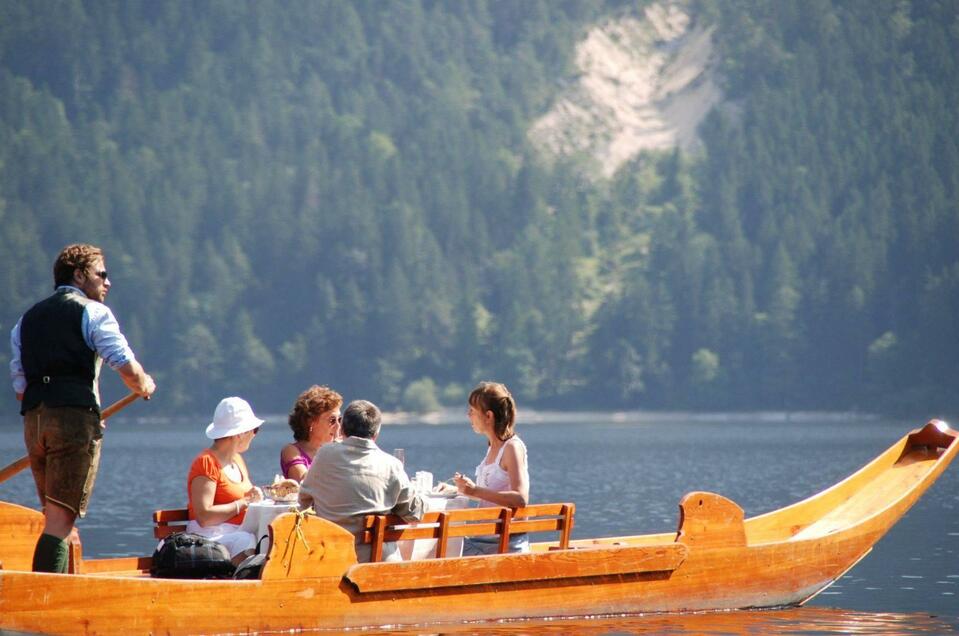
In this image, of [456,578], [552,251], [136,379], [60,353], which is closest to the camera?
[136,379]

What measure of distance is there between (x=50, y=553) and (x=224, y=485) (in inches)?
65.4

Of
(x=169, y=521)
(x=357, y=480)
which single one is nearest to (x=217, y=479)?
(x=169, y=521)

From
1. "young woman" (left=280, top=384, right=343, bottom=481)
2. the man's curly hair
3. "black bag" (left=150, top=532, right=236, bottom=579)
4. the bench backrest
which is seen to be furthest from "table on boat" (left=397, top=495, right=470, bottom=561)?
the man's curly hair

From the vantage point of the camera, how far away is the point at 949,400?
12550 cm

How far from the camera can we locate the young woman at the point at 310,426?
13555 millimetres

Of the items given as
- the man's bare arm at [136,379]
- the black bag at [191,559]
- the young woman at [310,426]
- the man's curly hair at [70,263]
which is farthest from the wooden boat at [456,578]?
the man's curly hair at [70,263]

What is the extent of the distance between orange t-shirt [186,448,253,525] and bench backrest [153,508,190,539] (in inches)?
11.0

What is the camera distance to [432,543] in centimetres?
1359

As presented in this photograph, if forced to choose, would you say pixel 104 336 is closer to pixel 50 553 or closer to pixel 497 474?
pixel 50 553

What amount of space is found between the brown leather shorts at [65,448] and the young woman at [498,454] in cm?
291

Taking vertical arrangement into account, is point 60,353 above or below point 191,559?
above

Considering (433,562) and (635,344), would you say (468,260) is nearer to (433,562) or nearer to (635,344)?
(635,344)

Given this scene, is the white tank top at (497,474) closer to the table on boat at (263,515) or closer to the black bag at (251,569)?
the table on boat at (263,515)

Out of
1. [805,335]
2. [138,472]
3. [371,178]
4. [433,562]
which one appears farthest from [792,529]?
[371,178]
